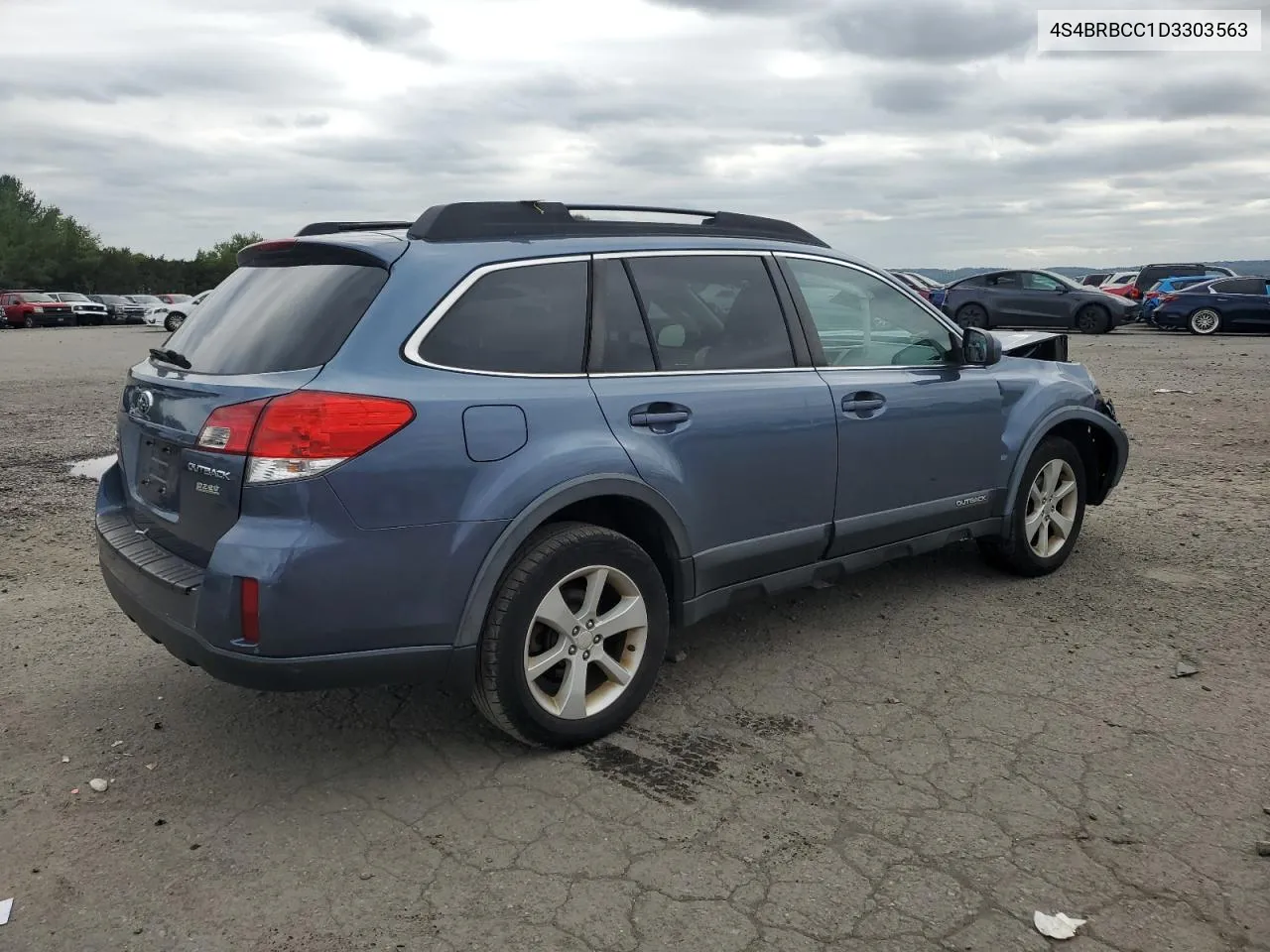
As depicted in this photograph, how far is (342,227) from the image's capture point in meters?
4.04

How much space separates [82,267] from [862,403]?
271 feet

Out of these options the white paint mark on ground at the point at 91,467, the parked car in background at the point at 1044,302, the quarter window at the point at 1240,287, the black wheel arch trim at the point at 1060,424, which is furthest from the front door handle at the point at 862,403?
the quarter window at the point at 1240,287

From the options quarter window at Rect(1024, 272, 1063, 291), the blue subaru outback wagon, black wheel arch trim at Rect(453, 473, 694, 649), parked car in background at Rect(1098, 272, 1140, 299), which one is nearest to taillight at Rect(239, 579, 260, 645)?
the blue subaru outback wagon

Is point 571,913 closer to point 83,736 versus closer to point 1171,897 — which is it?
point 1171,897

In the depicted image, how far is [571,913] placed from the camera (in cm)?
271

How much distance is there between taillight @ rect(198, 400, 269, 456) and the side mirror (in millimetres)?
3199

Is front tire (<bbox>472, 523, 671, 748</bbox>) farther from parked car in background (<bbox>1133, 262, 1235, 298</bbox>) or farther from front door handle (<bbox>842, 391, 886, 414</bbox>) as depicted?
parked car in background (<bbox>1133, 262, 1235, 298</bbox>)

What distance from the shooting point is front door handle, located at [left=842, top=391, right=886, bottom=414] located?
434 centimetres

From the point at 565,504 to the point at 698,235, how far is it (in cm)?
141

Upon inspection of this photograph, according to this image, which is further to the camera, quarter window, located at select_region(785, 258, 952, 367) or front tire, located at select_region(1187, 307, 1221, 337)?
front tire, located at select_region(1187, 307, 1221, 337)

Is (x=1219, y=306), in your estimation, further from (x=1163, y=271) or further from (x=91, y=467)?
(x=91, y=467)

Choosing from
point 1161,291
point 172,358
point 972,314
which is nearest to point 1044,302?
point 972,314

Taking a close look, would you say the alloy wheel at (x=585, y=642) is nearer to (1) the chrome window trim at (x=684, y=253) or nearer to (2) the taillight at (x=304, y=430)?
(2) the taillight at (x=304, y=430)

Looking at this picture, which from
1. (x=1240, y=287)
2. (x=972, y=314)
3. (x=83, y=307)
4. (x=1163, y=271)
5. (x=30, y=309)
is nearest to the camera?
(x=1240, y=287)
